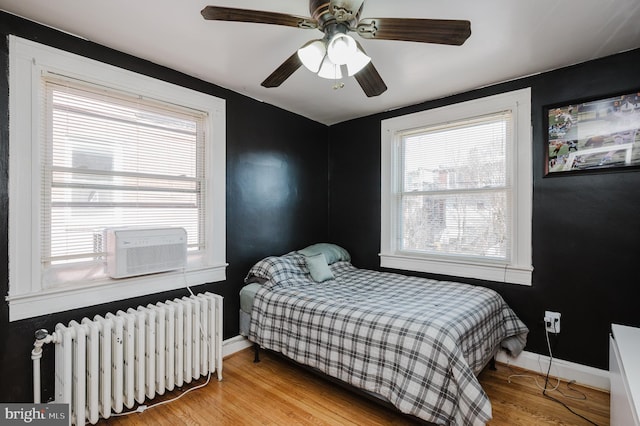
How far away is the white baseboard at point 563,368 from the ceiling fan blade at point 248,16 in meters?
3.01

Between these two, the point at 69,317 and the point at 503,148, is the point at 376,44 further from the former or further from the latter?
the point at 69,317

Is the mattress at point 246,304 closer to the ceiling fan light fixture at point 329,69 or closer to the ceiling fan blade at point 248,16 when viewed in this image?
the ceiling fan light fixture at point 329,69

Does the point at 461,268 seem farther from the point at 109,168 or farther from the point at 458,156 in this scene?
the point at 109,168

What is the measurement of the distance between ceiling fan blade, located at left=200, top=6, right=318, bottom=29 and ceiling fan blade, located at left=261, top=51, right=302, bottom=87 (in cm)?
25

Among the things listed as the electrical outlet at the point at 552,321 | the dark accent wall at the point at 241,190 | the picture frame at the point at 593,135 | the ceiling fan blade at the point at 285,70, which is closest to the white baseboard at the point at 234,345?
the dark accent wall at the point at 241,190

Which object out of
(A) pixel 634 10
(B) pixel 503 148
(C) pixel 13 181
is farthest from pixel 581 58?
(C) pixel 13 181

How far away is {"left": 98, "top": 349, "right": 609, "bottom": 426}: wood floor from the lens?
1956mm

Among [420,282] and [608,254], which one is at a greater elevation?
[608,254]

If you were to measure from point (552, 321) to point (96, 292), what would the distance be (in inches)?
135

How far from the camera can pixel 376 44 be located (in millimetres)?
2107

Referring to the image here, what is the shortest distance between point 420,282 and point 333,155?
6.45 ft

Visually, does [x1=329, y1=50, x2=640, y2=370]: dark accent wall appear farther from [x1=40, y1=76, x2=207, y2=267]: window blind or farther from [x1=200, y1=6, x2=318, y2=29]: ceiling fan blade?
[x1=40, y1=76, x2=207, y2=267]: window blind

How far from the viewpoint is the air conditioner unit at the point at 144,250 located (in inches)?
82.7

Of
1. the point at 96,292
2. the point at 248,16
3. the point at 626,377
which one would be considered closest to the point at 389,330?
the point at 626,377
